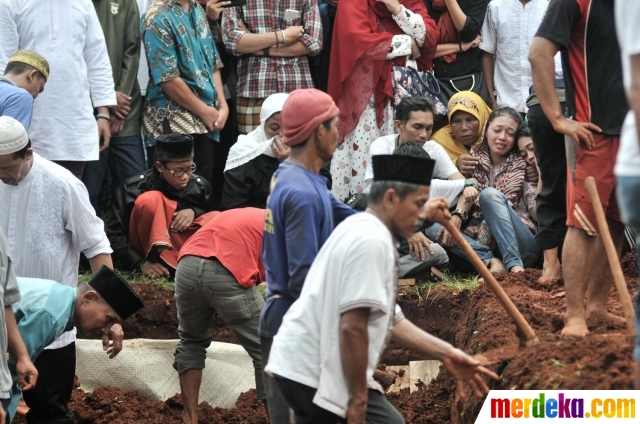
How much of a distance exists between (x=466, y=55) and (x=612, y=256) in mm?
5252

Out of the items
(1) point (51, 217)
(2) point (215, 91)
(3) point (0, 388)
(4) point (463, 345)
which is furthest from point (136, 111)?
(3) point (0, 388)

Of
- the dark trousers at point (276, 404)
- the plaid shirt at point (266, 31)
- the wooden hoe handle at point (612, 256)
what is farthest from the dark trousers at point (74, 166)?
the wooden hoe handle at point (612, 256)

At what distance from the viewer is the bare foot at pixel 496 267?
31.8 ft

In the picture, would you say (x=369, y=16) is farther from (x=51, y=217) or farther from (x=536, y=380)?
(x=536, y=380)

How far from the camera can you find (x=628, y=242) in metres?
9.74

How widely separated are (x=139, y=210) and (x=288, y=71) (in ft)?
6.35

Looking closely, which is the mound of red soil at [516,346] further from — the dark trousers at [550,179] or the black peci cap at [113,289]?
the black peci cap at [113,289]

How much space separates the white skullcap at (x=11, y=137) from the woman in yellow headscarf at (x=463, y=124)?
14.8ft

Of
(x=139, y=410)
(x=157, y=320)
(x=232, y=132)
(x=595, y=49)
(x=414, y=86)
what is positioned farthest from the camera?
(x=232, y=132)

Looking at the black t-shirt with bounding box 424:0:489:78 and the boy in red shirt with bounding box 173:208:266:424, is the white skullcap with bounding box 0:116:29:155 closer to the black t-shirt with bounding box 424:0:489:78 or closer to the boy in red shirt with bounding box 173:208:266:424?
the boy in red shirt with bounding box 173:208:266:424

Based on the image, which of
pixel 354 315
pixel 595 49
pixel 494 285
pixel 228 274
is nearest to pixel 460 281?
pixel 228 274

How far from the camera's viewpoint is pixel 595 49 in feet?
21.3

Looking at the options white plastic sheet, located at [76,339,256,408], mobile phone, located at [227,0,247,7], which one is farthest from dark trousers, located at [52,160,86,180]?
mobile phone, located at [227,0,247,7]

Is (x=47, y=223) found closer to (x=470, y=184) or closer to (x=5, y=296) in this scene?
(x=5, y=296)
